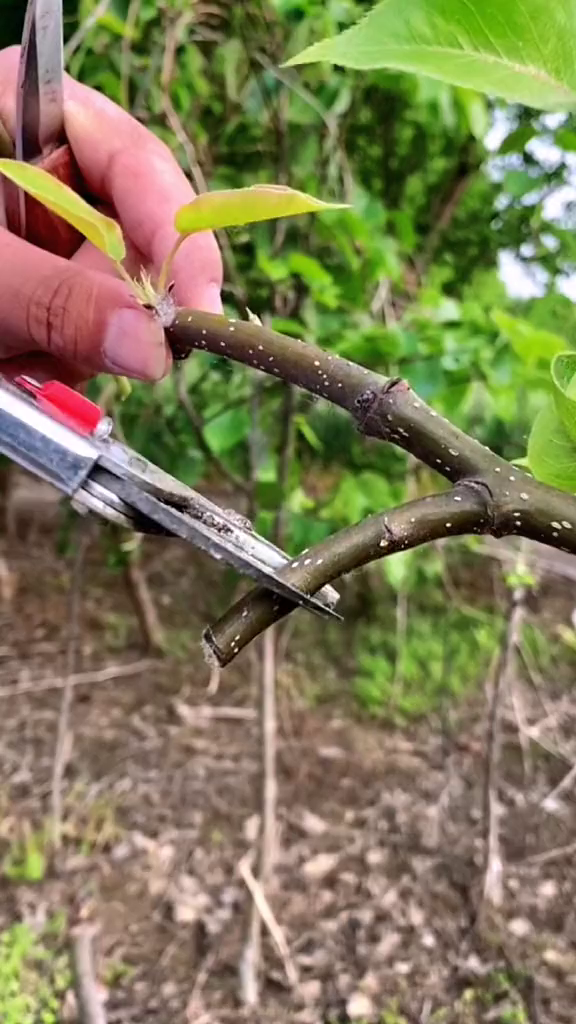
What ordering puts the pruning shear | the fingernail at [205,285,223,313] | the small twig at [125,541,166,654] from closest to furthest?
1. the pruning shear
2. the fingernail at [205,285,223,313]
3. the small twig at [125,541,166,654]

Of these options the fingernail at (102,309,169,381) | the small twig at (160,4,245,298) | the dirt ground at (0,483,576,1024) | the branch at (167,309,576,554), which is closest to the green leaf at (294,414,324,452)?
the small twig at (160,4,245,298)

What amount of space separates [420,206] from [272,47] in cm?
94

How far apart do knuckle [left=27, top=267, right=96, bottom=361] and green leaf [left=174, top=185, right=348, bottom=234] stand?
0.16 metres

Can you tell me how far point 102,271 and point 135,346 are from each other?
13 centimetres

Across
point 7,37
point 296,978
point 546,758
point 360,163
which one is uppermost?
point 360,163

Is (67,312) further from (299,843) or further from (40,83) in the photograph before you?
(299,843)

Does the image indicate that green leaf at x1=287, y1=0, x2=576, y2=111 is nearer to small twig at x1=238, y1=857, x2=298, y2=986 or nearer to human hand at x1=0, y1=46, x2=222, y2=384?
human hand at x1=0, y1=46, x2=222, y2=384

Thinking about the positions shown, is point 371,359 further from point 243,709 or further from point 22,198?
point 243,709

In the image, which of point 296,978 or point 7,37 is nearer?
point 7,37

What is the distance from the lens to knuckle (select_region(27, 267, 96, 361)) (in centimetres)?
47

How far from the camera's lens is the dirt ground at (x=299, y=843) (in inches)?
53.2

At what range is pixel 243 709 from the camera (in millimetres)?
1980

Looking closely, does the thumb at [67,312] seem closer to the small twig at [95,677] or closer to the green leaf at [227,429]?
the green leaf at [227,429]

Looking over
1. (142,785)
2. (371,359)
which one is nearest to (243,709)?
(142,785)
